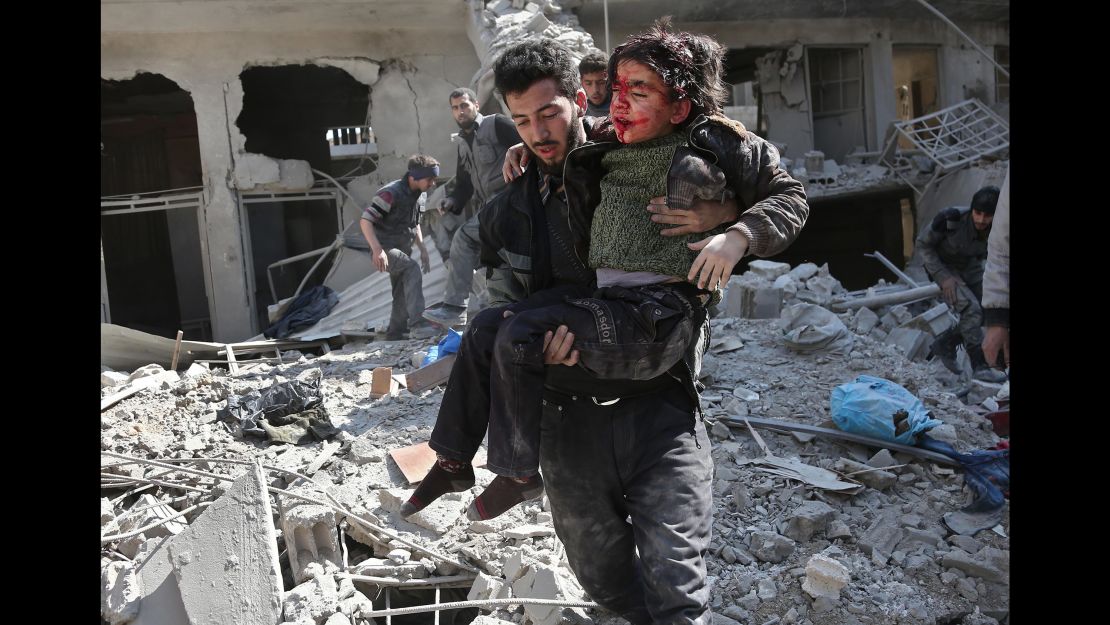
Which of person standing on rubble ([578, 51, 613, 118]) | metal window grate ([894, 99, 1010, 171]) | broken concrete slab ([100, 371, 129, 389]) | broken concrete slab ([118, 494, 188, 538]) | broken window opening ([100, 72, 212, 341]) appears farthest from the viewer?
broken window opening ([100, 72, 212, 341])

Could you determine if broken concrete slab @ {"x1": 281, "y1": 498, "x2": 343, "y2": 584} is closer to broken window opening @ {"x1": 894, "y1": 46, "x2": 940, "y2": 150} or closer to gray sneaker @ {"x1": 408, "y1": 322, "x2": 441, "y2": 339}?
gray sneaker @ {"x1": 408, "y1": 322, "x2": 441, "y2": 339}

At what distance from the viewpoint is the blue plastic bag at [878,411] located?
4406 mm

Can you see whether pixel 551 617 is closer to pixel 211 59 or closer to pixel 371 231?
pixel 371 231

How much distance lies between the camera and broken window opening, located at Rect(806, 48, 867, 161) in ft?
44.5

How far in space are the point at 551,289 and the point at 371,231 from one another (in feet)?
17.5

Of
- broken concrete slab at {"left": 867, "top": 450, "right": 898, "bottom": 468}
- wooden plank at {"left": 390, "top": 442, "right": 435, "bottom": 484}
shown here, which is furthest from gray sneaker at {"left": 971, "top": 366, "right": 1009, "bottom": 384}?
wooden plank at {"left": 390, "top": 442, "right": 435, "bottom": 484}

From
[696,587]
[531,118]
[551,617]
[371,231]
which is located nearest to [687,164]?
[531,118]

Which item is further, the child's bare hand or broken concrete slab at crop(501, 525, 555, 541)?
broken concrete slab at crop(501, 525, 555, 541)

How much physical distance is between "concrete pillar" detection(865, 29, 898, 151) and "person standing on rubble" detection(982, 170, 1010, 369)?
36.4 feet

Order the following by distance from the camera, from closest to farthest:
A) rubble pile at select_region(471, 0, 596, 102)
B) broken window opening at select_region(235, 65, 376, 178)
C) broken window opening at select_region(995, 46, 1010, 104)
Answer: rubble pile at select_region(471, 0, 596, 102) < broken window opening at select_region(235, 65, 376, 178) < broken window opening at select_region(995, 46, 1010, 104)

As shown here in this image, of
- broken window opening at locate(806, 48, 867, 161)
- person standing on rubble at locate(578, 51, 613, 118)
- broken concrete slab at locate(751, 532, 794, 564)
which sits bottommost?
broken concrete slab at locate(751, 532, 794, 564)

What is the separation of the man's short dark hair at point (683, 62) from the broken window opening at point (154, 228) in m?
14.1

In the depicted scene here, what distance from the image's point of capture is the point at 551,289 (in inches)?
95.4

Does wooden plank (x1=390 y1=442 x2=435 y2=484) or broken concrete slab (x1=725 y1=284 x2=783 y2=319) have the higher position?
broken concrete slab (x1=725 y1=284 x2=783 y2=319)
